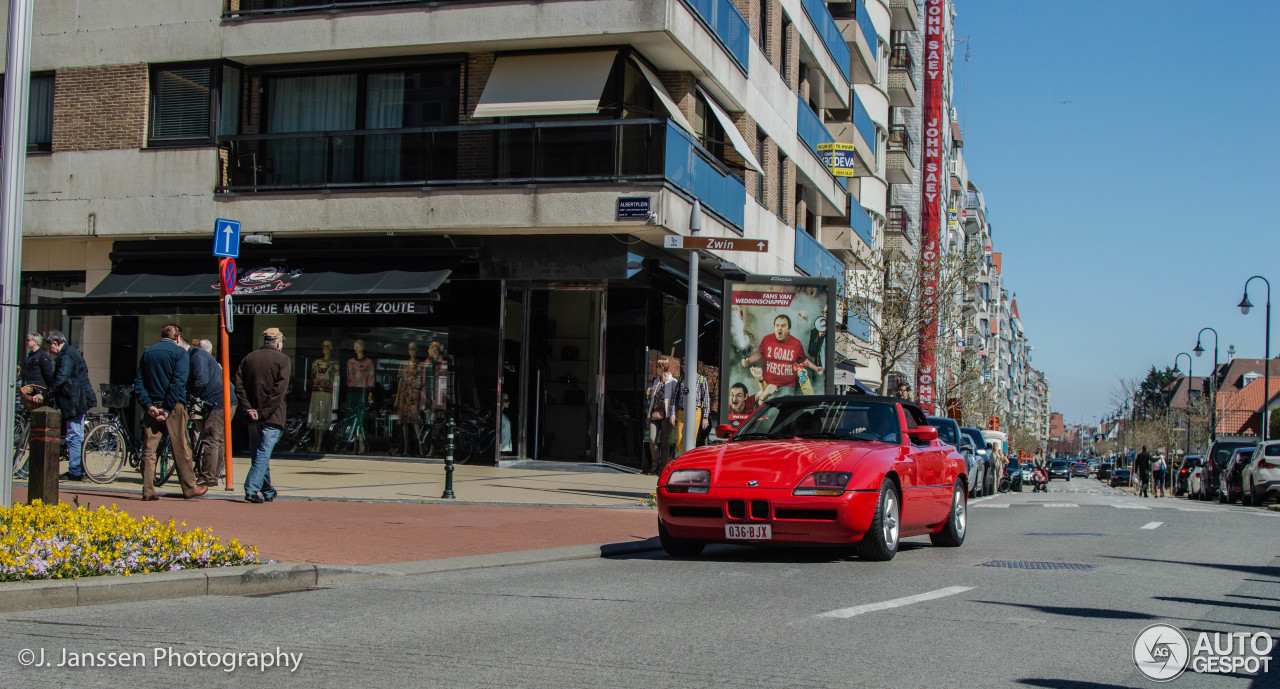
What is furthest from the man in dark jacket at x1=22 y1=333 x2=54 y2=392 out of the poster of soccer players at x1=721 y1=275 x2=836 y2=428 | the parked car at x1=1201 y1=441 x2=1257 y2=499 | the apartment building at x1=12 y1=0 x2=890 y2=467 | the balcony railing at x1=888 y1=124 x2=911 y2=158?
the balcony railing at x1=888 y1=124 x2=911 y2=158

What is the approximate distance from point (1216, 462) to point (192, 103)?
3024 centimetres

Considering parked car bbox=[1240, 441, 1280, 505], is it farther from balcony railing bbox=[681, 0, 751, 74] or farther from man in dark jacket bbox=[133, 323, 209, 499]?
man in dark jacket bbox=[133, 323, 209, 499]

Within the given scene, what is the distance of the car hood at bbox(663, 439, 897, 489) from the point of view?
31.6ft

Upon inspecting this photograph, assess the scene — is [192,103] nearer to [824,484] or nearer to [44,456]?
[44,456]

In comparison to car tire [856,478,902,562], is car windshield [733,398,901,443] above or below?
above

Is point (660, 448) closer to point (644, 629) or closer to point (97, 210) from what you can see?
point (97, 210)

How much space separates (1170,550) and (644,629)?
8.17 meters

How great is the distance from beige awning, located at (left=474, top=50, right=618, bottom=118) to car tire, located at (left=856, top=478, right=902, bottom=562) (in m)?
11.5

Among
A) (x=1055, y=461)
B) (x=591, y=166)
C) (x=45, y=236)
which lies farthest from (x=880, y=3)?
(x=1055, y=461)

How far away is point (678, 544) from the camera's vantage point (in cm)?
1034

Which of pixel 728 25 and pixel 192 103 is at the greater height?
pixel 728 25

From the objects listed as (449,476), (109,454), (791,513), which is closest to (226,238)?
(109,454)

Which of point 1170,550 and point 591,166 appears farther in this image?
point 591,166

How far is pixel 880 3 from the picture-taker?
47.3 meters
